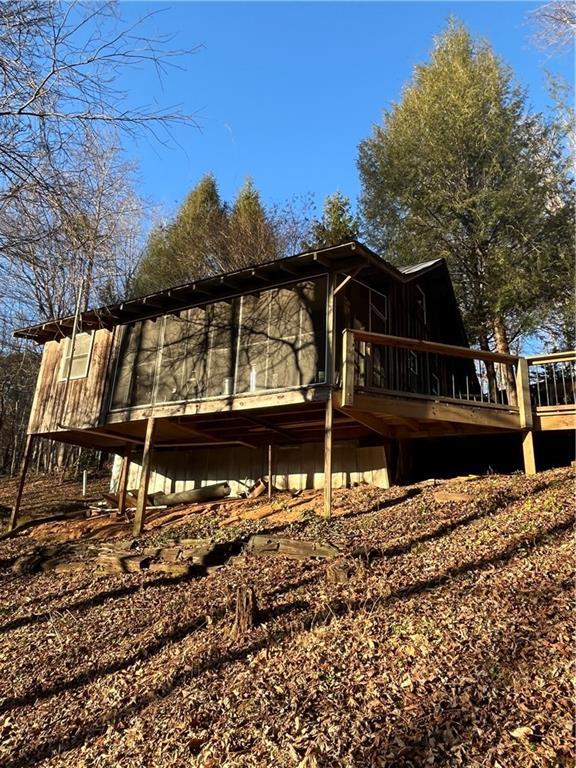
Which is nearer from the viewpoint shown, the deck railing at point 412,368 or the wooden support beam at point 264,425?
the deck railing at point 412,368

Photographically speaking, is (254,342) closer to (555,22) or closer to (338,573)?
(338,573)

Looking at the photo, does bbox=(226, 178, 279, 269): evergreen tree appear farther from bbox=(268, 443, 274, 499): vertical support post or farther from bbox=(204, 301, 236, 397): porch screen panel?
bbox=(268, 443, 274, 499): vertical support post

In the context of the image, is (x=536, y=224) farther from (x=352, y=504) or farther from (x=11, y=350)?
(x=11, y=350)

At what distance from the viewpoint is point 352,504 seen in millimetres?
9172

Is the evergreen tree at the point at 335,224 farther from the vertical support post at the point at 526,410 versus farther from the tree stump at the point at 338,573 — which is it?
the tree stump at the point at 338,573

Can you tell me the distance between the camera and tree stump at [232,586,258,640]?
16.5 feet

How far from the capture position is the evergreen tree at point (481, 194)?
16.4 m

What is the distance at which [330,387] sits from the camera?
8914 millimetres

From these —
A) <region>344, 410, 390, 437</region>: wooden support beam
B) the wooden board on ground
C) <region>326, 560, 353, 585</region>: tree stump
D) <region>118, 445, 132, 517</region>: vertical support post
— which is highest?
<region>344, 410, 390, 437</region>: wooden support beam

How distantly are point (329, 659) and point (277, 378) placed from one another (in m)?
6.11

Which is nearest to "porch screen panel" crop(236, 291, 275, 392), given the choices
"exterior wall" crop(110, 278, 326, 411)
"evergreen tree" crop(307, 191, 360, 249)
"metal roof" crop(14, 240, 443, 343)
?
"exterior wall" crop(110, 278, 326, 411)

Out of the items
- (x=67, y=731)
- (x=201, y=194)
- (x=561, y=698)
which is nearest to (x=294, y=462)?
(x=67, y=731)

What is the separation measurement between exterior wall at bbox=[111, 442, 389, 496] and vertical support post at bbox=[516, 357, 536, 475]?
9.14 feet

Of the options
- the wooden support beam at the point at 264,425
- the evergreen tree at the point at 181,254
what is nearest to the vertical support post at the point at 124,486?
the wooden support beam at the point at 264,425
